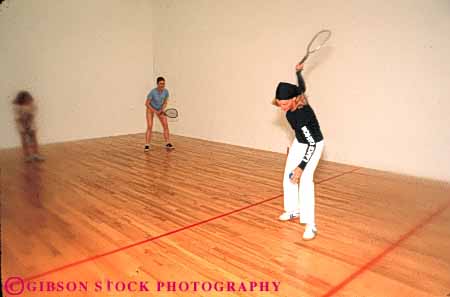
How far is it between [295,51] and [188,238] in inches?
140

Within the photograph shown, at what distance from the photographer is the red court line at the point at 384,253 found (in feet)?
6.19

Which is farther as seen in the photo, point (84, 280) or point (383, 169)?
point (383, 169)

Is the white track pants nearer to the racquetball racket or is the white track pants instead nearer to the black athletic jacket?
the black athletic jacket

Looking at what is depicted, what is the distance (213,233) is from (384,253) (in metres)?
1.18

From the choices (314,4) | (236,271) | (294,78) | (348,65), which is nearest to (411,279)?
(236,271)

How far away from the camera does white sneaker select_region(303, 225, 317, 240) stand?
250cm

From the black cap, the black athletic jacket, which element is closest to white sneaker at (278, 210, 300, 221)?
the black athletic jacket

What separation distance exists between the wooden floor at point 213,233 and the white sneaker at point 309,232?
0.05 meters

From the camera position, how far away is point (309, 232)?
8.29ft

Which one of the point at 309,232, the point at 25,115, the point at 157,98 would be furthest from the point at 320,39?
the point at 25,115

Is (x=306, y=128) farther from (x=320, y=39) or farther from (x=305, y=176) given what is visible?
(x=320, y=39)

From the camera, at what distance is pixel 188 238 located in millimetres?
2475

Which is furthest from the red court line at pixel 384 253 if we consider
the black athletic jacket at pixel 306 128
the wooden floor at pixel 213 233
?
the black athletic jacket at pixel 306 128

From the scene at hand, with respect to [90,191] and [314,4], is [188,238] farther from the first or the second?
[314,4]
